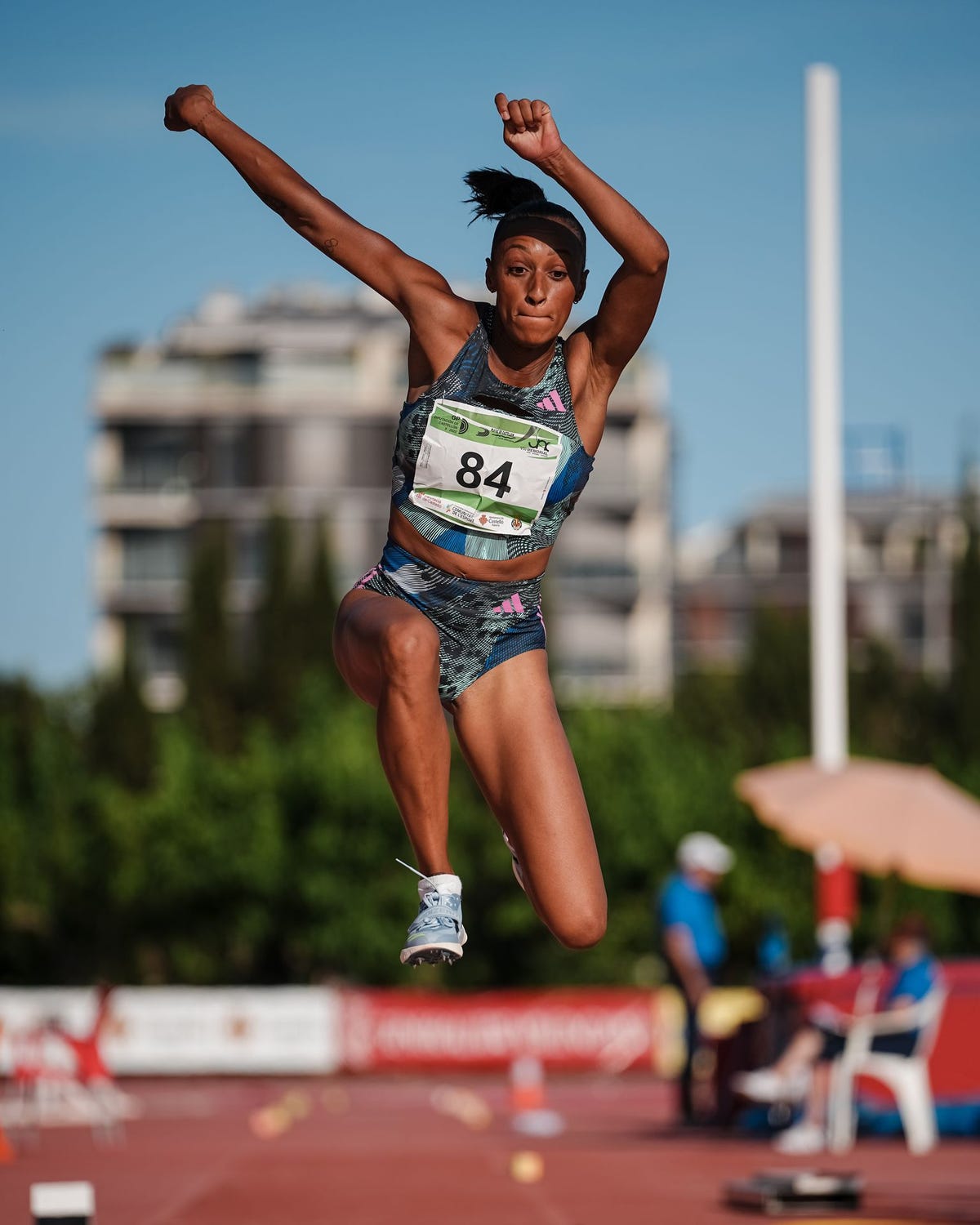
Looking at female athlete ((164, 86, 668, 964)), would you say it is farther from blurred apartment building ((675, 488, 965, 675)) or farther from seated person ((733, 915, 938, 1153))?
blurred apartment building ((675, 488, 965, 675))

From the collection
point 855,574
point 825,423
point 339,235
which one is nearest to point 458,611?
point 339,235

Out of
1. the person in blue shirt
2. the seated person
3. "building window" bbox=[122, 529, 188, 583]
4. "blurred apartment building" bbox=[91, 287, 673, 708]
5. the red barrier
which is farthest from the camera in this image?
"building window" bbox=[122, 529, 188, 583]

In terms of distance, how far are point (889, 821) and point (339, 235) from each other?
1020cm

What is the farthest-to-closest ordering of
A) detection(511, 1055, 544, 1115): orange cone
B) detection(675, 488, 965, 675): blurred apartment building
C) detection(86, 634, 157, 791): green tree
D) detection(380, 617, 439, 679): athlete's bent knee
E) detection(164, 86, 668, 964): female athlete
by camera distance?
detection(675, 488, 965, 675): blurred apartment building < detection(86, 634, 157, 791): green tree < detection(511, 1055, 544, 1115): orange cone < detection(164, 86, 668, 964): female athlete < detection(380, 617, 439, 679): athlete's bent knee

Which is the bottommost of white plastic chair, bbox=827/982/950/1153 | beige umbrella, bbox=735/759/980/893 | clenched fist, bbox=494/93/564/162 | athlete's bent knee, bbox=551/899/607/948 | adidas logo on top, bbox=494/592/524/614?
white plastic chair, bbox=827/982/950/1153

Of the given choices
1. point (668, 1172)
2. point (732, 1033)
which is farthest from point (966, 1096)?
point (668, 1172)

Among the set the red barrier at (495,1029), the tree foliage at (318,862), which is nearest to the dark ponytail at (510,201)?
the red barrier at (495,1029)

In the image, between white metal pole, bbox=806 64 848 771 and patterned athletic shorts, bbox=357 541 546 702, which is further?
white metal pole, bbox=806 64 848 771

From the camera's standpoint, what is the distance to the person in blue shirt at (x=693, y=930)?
15.2 meters

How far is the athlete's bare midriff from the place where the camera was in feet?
20.4

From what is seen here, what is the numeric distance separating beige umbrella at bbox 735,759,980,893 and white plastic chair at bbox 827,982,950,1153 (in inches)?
43.9

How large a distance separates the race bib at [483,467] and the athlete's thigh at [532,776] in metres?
0.48

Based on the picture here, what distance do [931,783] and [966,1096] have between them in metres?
2.35

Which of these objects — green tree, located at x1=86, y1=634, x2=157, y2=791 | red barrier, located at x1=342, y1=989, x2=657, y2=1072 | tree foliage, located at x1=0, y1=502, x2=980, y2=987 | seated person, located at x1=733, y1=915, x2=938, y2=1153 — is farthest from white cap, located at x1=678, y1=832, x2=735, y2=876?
green tree, located at x1=86, y1=634, x2=157, y2=791
